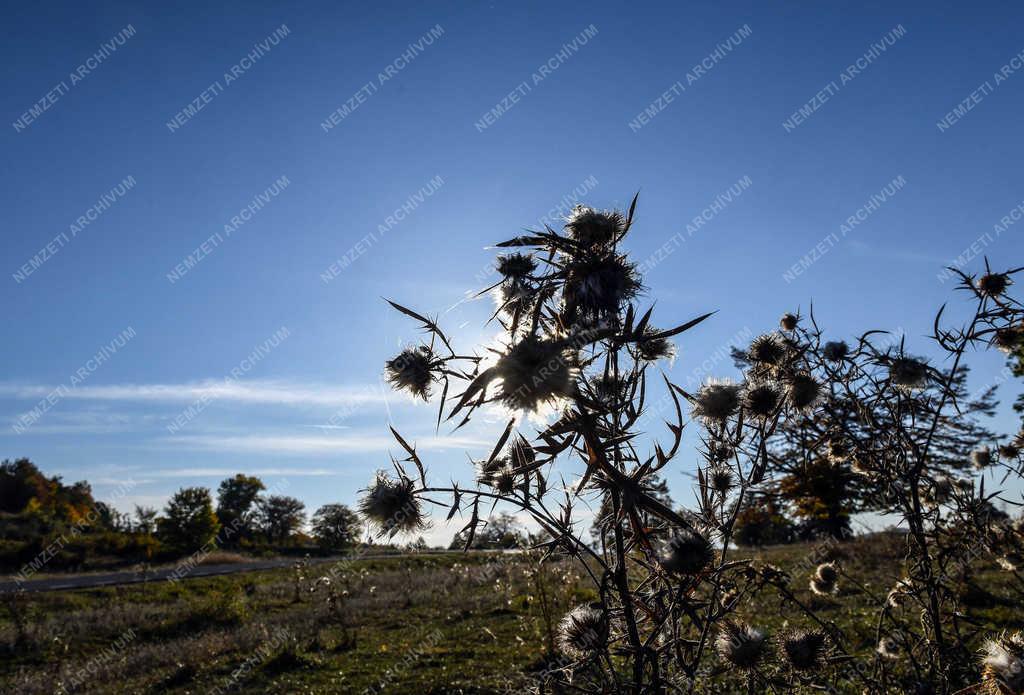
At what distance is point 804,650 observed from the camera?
2621 mm

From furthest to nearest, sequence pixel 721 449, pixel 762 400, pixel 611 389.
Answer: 1. pixel 762 400
2. pixel 721 449
3. pixel 611 389

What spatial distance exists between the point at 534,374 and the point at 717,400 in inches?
47.6

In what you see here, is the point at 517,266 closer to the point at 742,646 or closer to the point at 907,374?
the point at 742,646

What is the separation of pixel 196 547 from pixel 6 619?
21850 millimetres

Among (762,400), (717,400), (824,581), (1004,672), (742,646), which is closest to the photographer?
(1004,672)

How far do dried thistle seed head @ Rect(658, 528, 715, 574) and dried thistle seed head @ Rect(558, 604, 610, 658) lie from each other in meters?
0.32

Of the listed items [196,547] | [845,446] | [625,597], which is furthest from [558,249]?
[196,547]

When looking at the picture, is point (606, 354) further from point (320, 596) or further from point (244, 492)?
point (244, 492)

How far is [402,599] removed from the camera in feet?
45.8

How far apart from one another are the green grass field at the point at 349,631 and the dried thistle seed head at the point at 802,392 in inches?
67.7

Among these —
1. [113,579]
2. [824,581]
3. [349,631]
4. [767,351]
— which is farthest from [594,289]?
[113,579]

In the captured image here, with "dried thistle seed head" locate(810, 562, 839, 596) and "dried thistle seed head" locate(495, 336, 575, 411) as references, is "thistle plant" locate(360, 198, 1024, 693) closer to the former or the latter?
"dried thistle seed head" locate(495, 336, 575, 411)

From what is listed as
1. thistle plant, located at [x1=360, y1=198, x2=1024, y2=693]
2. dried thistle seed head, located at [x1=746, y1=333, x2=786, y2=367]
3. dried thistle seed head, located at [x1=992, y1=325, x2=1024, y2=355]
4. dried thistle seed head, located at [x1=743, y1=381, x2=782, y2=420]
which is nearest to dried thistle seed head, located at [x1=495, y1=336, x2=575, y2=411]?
thistle plant, located at [x1=360, y1=198, x2=1024, y2=693]

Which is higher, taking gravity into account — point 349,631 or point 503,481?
point 503,481
